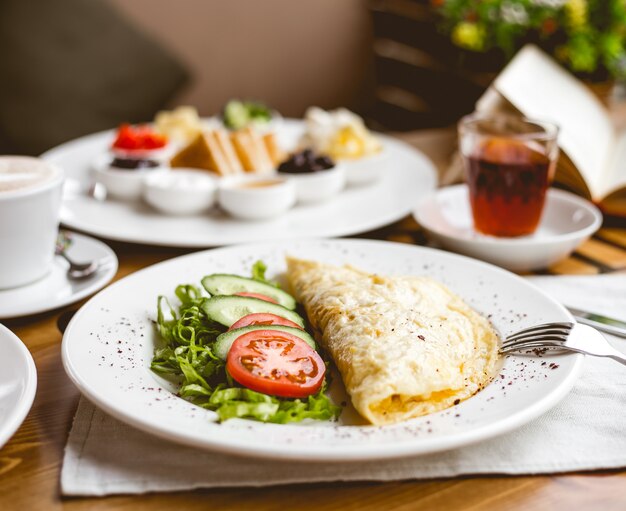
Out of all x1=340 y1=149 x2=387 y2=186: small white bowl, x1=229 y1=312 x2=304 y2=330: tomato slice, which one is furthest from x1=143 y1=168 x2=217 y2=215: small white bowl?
x1=229 y1=312 x2=304 y2=330: tomato slice

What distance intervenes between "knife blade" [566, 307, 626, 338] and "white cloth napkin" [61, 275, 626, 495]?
0.94ft

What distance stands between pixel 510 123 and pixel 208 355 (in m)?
1.33

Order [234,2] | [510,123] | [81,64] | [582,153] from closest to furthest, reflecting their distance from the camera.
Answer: [510,123]
[582,153]
[81,64]
[234,2]

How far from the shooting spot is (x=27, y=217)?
1.64m

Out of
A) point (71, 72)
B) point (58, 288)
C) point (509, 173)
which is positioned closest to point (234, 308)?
point (58, 288)

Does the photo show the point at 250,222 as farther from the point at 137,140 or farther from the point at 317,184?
the point at 137,140

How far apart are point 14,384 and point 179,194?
1179 mm

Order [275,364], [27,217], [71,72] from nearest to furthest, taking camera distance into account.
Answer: [275,364] → [27,217] → [71,72]

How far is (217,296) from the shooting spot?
1.45 m

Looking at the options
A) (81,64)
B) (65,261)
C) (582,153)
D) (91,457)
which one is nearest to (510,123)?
(582,153)

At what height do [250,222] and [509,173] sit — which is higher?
[509,173]

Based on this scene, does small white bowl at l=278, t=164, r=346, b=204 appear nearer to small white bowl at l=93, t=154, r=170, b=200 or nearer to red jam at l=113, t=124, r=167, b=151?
small white bowl at l=93, t=154, r=170, b=200

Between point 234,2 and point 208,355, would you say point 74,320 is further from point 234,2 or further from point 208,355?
point 234,2

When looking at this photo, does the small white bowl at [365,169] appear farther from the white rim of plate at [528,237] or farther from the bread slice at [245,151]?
the bread slice at [245,151]
